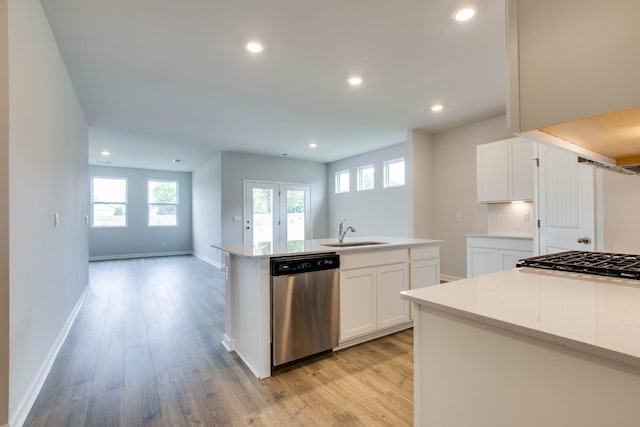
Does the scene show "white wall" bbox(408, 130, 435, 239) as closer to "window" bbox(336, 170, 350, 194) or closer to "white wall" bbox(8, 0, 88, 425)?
"window" bbox(336, 170, 350, 194)

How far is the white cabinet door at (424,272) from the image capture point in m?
3.11

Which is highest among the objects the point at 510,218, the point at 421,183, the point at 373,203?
the point at 421,183

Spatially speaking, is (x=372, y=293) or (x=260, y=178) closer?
(x=372, y=293)

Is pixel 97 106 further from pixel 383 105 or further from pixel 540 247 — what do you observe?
pixel 540 247

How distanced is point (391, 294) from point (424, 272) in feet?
1.74

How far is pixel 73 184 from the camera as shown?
11.5 feet

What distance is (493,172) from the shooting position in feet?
13.5

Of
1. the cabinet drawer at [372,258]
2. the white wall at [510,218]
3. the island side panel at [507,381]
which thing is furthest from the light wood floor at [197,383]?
the white wall at [510,218]

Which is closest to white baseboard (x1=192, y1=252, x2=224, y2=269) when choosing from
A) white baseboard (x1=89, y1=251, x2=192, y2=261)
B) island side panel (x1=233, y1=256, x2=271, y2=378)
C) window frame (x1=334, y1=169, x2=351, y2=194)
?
white baseboard (x1=89, y1=251, x2=192, y2=261)

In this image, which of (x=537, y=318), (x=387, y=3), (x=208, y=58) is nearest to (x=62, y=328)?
(x=208, y=58)

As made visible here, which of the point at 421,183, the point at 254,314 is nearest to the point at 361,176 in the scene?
the point at 421,183

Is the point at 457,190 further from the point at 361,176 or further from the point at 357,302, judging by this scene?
the point at 357,302

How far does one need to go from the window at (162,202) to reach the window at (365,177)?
5.74 m

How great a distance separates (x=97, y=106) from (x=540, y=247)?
18.4 feet
